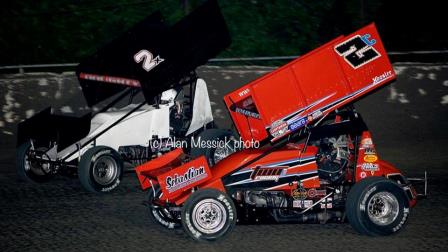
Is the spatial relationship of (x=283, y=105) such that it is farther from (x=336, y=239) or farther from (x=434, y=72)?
(x=434, y=72)

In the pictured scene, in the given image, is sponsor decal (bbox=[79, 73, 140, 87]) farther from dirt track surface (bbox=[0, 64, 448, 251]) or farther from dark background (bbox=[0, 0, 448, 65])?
dark background (bbox=[0, 0, 448, 65])

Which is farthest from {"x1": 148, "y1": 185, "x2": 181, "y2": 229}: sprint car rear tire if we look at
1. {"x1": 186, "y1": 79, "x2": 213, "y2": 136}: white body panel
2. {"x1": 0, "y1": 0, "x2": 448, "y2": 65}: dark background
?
{"x1": 0, "y1": 0, "x2": 448, "y2": 65}: dark background

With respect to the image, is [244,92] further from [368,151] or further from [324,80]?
[368,151]

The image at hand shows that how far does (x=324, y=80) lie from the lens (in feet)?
30.0

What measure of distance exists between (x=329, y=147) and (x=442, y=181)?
3154 mm

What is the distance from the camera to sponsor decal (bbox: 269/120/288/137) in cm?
889

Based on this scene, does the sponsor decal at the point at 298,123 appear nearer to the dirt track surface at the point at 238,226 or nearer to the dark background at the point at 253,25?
the dirt track surface at the point at 238,226

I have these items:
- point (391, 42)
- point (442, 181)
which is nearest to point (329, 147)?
point (442, 181)

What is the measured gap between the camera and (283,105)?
29.7 ft

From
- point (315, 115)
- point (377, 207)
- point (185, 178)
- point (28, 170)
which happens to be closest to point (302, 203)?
point (377, 207)

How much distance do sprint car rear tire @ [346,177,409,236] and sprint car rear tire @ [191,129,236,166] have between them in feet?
13.1

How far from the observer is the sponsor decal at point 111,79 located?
37.1 ft

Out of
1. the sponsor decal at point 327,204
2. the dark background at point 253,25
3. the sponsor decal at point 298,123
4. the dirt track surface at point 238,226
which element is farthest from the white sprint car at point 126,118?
the dark background at point 253,25

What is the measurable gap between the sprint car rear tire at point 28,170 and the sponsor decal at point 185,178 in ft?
13.6
